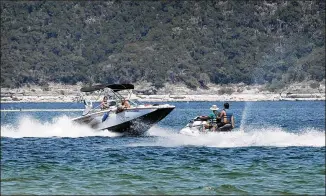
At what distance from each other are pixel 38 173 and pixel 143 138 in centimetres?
1585

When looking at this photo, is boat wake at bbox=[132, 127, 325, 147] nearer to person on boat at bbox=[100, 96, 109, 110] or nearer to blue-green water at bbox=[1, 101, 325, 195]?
blue-green water at bbox=[1, 101, 325, 195]

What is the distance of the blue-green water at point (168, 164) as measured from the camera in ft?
90.6

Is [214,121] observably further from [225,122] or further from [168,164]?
[168,164]

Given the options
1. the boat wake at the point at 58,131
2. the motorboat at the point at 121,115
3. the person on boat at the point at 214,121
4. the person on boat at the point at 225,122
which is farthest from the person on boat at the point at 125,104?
the person on boat at the point at 225,122

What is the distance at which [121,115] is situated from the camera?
4750 centimetres

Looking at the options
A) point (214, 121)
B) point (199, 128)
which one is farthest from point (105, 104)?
point (214, 121)

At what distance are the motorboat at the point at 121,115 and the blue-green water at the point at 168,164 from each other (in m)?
0.78

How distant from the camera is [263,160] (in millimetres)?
33719

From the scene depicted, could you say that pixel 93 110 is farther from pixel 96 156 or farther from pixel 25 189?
pixel 25 189

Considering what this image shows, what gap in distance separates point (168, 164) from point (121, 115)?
14409 mm

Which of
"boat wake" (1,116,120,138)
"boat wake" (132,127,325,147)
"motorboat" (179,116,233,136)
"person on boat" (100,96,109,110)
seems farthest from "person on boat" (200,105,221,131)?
"boat wake" (1,116,120,138)

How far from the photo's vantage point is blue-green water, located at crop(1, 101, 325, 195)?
90.6ft

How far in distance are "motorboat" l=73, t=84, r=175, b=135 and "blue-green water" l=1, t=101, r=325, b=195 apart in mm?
779

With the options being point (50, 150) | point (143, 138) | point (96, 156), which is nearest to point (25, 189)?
point (96, 156)
